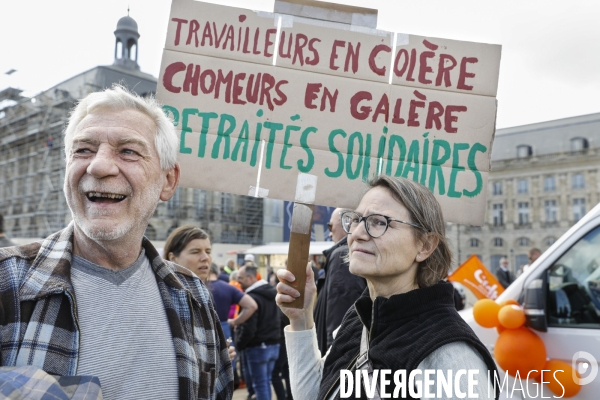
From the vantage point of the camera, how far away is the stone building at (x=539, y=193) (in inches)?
1987

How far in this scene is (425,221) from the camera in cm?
161

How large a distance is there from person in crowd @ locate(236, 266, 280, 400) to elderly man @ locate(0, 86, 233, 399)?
3.66 meters

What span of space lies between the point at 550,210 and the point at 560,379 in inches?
2144

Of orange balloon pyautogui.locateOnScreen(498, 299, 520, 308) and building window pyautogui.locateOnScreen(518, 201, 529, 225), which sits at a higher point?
building window pyautogui.locateOnScreen(518, 201, 529, 225)

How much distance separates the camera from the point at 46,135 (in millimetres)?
30203

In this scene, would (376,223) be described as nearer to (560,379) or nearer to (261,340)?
(560,379)

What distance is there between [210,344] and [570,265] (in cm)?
207

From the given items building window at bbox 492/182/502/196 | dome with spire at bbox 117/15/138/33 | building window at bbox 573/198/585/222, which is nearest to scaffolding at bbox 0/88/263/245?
dome with spire at bbox 117/15/138/33

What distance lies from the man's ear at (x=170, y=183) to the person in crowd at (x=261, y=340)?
370 cm

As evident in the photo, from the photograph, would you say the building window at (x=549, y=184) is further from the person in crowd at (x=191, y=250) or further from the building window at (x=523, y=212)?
the person in crowd at (x=191, y=250)

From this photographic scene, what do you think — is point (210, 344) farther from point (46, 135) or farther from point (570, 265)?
point (46, 135)

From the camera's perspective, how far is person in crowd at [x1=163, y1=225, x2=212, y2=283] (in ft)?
11.8

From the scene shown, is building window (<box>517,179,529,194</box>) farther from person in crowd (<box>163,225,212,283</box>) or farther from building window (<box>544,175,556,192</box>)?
person in crowd (<box>163,225,212,283</box>)

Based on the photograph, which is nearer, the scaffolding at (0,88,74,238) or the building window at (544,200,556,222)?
the scaffolding at (0,88,74,238)
